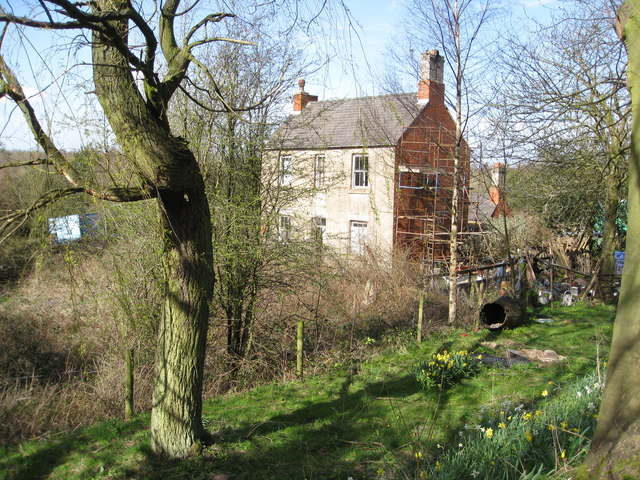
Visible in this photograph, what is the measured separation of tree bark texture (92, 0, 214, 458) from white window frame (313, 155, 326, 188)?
4809 millimetres

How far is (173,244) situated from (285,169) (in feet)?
16.1

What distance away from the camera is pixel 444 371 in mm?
7449

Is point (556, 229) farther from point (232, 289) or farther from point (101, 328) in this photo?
point (101, 328)

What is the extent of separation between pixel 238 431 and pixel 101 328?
167 inches

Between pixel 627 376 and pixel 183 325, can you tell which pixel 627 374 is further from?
pixel 183 325

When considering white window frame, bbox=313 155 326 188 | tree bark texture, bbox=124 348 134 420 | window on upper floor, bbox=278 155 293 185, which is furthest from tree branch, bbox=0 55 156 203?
white window frame, bbox=313 155 326 188

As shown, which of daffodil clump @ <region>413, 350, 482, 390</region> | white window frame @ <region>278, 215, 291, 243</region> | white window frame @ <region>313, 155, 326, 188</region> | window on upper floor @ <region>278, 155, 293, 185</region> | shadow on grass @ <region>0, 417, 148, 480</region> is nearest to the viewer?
shadow on grass @ <region>0, 417, 148, 480</region>

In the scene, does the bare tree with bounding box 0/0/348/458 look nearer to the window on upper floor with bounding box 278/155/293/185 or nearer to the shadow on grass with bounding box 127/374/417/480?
the shadow on grass with bounding box 127/374/417/480

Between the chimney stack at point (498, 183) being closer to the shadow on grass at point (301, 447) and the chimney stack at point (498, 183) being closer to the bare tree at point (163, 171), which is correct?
the shadow on grass at point (301, 447)

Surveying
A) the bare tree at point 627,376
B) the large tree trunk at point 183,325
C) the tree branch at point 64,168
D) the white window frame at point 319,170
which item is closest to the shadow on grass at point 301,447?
the large tree trunk at point 183,325

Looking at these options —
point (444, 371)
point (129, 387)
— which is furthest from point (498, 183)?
point (129, 387)

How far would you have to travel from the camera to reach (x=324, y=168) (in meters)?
9.93

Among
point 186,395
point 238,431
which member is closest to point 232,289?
point 238,431

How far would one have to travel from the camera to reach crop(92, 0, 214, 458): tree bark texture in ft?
14.4
